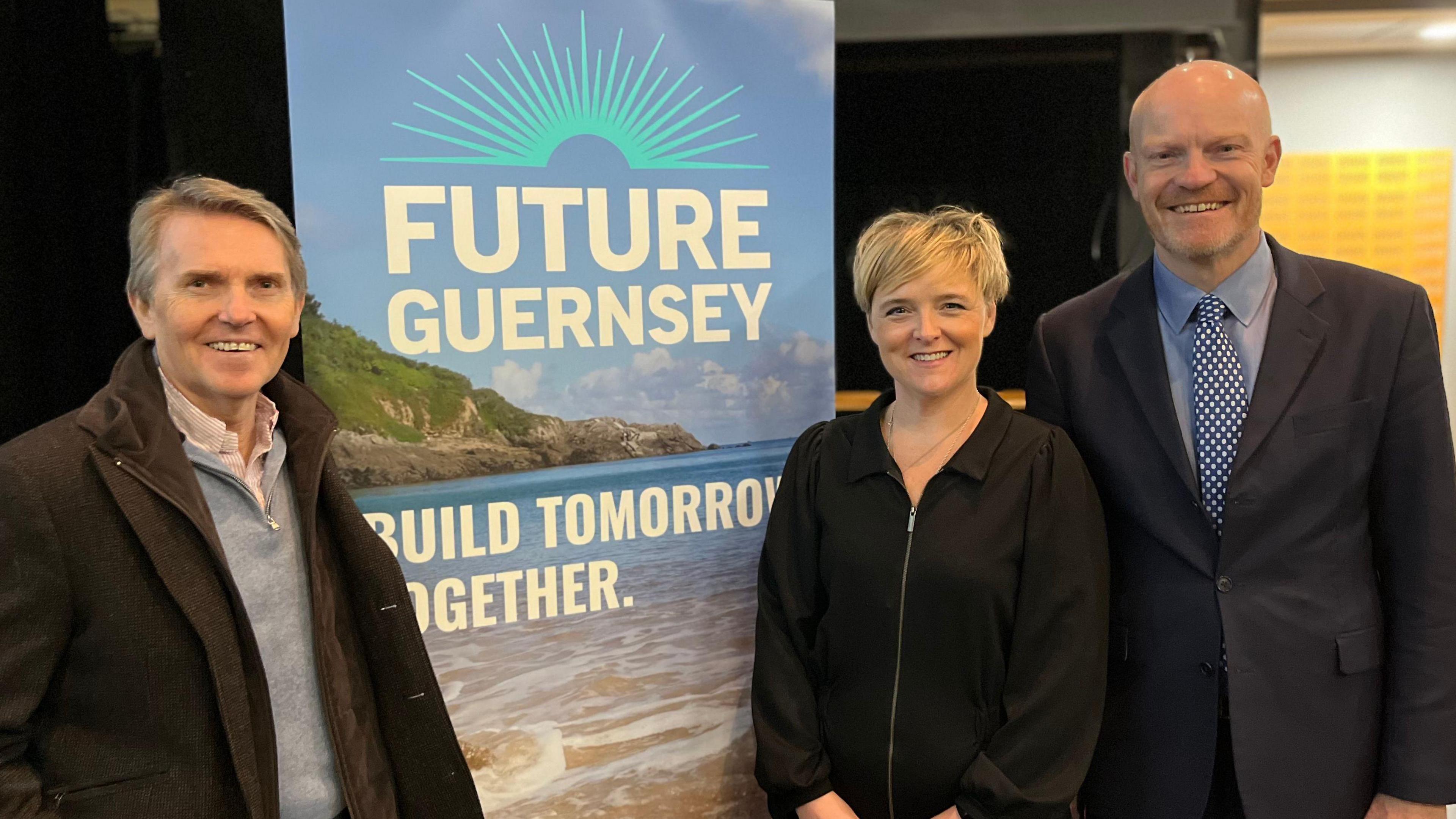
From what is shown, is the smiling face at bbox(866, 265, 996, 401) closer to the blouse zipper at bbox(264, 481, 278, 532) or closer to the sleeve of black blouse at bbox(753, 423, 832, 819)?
the sleeve of black blouse at bbox(753, 423, 832, 819)

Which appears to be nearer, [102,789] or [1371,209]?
[102,789]

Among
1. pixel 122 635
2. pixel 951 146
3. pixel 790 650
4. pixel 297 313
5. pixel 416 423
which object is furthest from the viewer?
pixel 951 146

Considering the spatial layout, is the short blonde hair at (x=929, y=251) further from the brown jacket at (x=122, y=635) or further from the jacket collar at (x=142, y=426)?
the brown jacket at (x=122, y=635)

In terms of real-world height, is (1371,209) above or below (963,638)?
above

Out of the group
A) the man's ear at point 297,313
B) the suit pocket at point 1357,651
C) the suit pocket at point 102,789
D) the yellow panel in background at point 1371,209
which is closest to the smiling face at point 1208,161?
the suit pocket at point 1357,651

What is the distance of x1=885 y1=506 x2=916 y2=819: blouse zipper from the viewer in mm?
1856

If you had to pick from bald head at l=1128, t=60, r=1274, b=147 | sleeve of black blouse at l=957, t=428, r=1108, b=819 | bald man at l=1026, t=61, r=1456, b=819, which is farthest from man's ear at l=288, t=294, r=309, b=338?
bald head at l=1128, t=60, r=1274, b=147

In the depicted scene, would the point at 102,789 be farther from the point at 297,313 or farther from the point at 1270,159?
the point at 1270,159

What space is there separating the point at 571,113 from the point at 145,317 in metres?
0.99

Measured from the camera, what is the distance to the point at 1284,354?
1.85 m

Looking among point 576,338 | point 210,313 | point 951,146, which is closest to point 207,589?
point 210,313

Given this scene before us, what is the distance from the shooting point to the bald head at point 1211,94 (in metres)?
1.89

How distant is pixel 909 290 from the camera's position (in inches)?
75.1

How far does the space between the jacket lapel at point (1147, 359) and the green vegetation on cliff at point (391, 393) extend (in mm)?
1214
